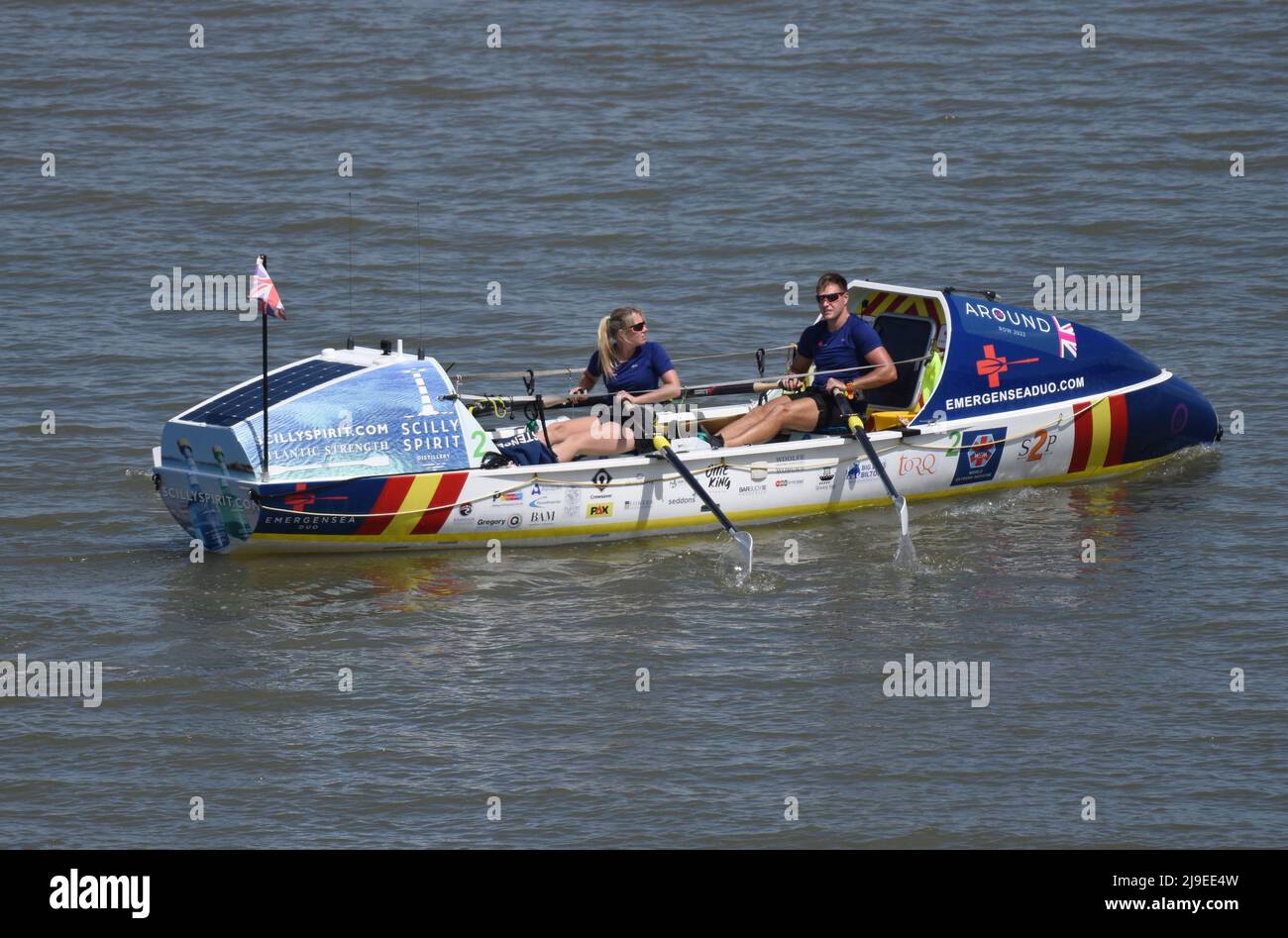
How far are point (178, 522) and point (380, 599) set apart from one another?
5.66 ft

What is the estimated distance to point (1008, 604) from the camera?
1212 centimetres

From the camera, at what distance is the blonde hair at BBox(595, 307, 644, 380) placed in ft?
43.1

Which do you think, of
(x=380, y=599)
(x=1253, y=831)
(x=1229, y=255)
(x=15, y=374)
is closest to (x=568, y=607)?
(x=380, y=599)

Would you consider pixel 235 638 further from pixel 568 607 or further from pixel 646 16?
pixel 646 16

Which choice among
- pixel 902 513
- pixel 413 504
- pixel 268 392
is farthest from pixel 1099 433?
pixel 268 392

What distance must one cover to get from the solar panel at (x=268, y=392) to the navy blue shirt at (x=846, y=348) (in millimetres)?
3501

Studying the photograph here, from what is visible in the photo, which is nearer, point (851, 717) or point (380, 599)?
point (851, 717)

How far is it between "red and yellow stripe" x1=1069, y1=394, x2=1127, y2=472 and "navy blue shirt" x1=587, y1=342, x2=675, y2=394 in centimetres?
320

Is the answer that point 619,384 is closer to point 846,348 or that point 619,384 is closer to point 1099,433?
point 846,348

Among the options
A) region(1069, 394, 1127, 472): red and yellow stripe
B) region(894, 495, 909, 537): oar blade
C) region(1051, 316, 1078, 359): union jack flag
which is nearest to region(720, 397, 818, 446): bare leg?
region(894, 495, 909, 537): oar blade

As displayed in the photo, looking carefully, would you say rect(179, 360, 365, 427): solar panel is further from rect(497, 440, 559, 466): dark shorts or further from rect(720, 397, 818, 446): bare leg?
rect(720, 397, 818, 446): bare leg

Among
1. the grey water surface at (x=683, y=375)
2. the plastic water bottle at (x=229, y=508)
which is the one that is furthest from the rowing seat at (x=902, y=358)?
the plastic water bottle at (x=229, y=508)

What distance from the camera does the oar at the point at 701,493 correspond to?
1259 centimetres

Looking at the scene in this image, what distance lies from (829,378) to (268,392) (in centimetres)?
406
